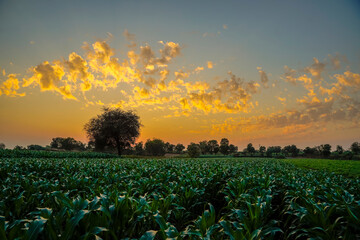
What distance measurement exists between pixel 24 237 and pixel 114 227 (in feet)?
3.52

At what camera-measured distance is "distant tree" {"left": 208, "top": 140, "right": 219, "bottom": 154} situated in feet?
446

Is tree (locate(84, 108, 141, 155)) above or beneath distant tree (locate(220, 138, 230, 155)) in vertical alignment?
above

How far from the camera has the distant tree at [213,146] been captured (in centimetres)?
13600

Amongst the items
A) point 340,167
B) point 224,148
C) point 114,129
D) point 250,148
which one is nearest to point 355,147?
point 250,148

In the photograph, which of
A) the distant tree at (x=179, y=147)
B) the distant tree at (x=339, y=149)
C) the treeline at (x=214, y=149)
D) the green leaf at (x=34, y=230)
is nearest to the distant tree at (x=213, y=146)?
the treeline at (x=214, y=149)

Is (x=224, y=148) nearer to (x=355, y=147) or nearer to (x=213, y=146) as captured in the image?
(x=213, y=146)

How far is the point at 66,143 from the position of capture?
116m

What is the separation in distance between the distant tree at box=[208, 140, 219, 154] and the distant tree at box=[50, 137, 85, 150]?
9341 cm

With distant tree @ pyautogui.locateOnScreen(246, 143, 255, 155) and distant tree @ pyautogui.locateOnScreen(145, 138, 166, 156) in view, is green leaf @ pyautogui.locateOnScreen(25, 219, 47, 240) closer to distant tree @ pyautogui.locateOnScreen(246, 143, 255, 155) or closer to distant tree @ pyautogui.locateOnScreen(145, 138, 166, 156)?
distant tree @ pyautogui.locateOnScreen(145, 138, 166, 156)

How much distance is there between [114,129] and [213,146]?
103 meters

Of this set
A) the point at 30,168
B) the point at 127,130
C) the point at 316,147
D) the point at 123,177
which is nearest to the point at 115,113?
the point at 127,130

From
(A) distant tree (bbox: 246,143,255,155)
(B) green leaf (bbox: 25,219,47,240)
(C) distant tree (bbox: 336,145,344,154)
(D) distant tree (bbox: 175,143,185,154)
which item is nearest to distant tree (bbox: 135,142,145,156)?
Answer: (D) distant tree (bbox: 175,143,185,154)

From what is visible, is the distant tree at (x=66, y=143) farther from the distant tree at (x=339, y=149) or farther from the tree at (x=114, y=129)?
the distant tree at (x=339, y=149)

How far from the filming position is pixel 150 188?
598cm
